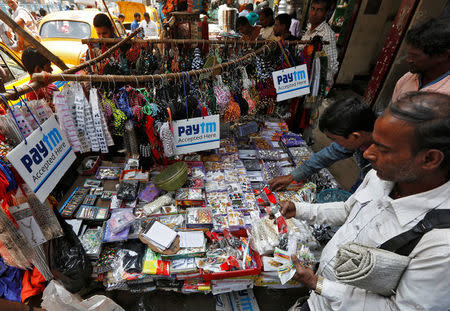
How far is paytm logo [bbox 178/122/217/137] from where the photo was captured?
2.36 meters

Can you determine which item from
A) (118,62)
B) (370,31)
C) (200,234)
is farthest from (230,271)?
(370,31)

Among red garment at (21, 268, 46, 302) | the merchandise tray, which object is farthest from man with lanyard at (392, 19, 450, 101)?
red garment at (21, 268, 46, 302)

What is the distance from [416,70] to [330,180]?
1.51 m

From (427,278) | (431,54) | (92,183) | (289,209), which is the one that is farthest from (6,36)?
(427,278)

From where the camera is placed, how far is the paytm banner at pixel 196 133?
2.35 metres

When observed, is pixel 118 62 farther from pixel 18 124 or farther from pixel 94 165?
pixel 18 124

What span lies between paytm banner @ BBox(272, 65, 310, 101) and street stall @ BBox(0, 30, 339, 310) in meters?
0.02

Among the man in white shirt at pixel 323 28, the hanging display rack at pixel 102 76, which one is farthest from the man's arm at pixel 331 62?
the hanging display rack at pixel 102 76

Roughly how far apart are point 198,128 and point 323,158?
1.41 meters

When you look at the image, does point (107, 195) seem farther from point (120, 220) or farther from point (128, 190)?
point (120, 220)

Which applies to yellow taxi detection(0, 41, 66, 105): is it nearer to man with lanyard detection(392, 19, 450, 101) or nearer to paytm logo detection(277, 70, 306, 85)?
paytm logo detection(277, 70, 306, 85)

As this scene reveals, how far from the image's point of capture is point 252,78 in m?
3.02

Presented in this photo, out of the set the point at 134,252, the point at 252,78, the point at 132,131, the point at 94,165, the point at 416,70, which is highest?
the point at 416,70

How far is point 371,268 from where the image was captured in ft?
3.33
